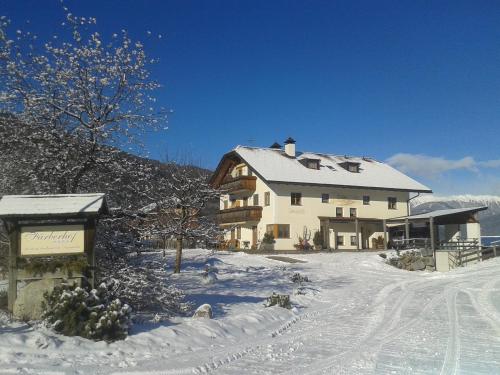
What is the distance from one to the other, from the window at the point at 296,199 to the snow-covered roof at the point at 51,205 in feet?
97.7

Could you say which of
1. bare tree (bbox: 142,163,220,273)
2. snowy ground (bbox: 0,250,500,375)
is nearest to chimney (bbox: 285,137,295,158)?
bare tree (bbox: 142,163,220,273)

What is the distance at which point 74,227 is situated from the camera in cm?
906

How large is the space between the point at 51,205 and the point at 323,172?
1342 inches

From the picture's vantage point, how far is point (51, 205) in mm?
8969

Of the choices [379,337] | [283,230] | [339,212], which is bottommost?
[379,337]

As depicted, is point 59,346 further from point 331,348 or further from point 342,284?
point 342,284

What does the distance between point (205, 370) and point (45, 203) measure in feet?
14.7

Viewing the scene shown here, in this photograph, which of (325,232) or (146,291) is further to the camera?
(325,232)

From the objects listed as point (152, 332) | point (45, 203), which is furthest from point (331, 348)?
point (45, 203)

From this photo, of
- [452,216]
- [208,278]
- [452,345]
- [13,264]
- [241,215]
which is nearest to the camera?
[13,264]

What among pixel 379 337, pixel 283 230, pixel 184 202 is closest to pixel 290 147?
pixel 283 230

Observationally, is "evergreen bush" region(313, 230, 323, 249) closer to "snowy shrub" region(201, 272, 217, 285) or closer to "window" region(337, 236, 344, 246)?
"window" region(337, 236, 344, 246)

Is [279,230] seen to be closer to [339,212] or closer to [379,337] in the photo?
[339,212]

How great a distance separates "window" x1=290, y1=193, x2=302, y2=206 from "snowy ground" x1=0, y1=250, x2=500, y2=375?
64.7 feet
